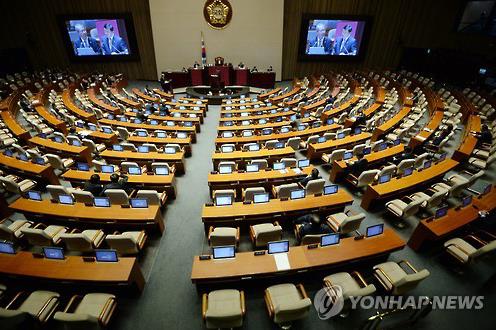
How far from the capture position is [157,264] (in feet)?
18.3

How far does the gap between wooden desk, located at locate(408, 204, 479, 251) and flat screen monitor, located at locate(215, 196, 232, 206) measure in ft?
13.8

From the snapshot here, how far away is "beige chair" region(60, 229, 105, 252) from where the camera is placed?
5.22 metres

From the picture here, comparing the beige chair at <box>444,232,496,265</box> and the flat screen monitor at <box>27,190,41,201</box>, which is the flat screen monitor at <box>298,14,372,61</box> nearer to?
the beige chair at <box>444,232,496,265</box>

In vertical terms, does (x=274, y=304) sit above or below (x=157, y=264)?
above

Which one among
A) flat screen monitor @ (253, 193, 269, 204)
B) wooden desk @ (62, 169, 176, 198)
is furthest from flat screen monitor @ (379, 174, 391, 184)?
wooden desk @ (62, 169, 176, 198)

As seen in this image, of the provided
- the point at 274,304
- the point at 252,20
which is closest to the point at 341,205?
the point at 274,304

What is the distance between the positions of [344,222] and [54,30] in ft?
81.0

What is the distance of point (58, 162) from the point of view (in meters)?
8.28

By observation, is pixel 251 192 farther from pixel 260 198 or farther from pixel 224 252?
pixel 224 252

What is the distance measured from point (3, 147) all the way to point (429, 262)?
13.9 metres

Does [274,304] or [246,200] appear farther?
[246,200]

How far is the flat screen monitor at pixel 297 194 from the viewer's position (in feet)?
20.9

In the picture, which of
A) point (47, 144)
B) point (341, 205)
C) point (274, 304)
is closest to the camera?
point (274, 304)

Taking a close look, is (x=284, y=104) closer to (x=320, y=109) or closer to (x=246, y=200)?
(x=320, y=109)
